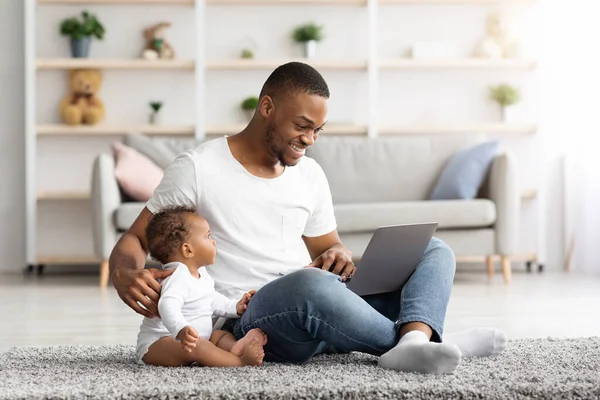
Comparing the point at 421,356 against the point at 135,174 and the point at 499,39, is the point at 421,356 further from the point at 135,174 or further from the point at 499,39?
the point at 499,39

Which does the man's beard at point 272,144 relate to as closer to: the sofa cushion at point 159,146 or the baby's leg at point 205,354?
the baby's leg at point 205,354

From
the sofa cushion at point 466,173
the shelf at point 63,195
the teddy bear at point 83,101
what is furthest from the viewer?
the teddy bear at point 83,101

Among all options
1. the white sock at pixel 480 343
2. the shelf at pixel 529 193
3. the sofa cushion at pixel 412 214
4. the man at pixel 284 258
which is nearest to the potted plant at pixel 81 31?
the sofa cushion at pixel 412 214

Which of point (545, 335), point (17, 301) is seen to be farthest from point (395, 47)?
point (545, 335)

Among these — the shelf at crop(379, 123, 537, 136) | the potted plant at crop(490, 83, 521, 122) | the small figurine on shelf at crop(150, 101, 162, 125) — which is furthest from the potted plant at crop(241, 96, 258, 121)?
Answer: the potted plant at crop(490, 83, 521, 122)

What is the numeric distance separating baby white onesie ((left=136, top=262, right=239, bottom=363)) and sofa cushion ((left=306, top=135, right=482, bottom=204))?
310 centimetres

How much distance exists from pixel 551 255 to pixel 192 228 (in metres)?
4.34

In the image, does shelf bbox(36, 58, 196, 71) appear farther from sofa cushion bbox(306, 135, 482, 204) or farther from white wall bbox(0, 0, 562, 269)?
sofa cushion bbox(306, 135, 482, 204)

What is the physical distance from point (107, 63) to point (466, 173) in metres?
2.27

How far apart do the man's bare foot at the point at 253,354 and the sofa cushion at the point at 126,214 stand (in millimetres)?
2744

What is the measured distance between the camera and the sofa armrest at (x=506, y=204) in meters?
4.71

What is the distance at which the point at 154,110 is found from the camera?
574 centimetres

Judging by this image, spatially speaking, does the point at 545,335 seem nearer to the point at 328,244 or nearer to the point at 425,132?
the point at 328,244

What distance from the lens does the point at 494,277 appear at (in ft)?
17.1
